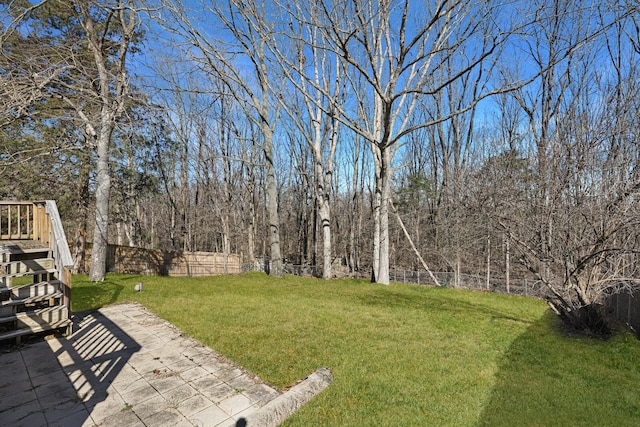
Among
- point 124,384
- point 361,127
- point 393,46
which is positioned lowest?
point 124,384

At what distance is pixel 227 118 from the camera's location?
1795cm

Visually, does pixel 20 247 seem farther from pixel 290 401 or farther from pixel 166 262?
pixel 166 262

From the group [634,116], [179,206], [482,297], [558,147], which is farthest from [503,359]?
[179,206]

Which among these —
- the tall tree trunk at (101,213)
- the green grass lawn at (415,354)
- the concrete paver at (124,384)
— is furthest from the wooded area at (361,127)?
the concrete paver at (124,384)

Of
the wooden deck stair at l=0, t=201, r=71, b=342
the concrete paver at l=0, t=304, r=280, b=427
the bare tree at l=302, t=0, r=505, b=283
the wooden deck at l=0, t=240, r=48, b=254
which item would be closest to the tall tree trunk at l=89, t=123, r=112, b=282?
the wooden deck at l=0, t=240, r=48, b=254

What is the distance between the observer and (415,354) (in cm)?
410

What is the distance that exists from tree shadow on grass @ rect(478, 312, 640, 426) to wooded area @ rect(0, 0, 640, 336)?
2.47ft

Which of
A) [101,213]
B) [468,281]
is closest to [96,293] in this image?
[101,213]

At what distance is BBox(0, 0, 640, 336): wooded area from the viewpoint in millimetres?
4914

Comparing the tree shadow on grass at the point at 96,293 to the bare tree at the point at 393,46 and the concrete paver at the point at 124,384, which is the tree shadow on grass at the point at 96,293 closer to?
the concrete paver at the point at 124,384

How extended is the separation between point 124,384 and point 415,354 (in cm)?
343

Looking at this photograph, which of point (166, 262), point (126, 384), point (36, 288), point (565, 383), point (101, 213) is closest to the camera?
point (126, 384)

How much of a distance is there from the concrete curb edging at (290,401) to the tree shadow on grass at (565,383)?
4.98 feet

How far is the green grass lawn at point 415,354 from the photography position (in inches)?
113
